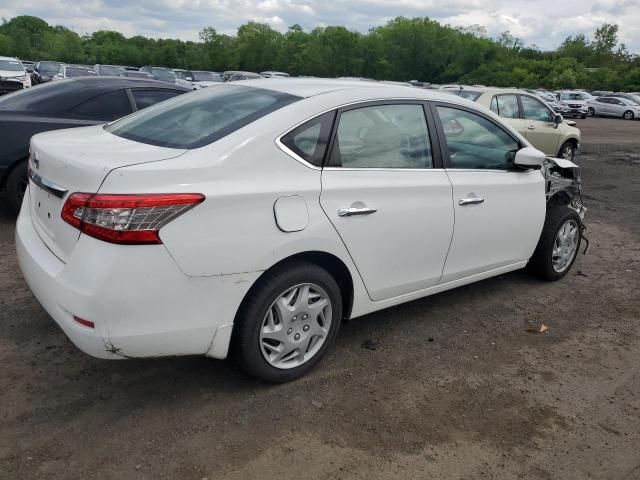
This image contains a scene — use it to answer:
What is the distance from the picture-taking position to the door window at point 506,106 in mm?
10885

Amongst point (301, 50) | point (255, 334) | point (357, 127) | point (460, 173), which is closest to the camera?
point (255, 334)

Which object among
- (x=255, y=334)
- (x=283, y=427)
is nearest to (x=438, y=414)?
(x=283, y=427)

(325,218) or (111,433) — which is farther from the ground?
(325,218)

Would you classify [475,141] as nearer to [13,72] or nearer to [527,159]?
[527,159]

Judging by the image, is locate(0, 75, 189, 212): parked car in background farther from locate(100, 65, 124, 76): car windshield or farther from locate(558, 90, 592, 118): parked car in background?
locate(558, 90, 592, 118): parked car in background

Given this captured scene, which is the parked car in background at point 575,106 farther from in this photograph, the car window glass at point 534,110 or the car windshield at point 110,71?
the car windshield at point 110,71

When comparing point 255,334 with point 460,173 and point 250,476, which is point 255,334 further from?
point 460,173

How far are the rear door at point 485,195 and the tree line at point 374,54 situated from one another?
238 ft

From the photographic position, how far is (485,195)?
408 centimetres

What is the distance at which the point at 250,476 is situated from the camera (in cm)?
256

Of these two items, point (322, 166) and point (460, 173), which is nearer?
point (322, 166)

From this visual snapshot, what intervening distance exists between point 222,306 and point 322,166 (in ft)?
3.09

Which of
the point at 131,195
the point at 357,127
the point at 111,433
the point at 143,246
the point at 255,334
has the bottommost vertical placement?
the point at 111,433

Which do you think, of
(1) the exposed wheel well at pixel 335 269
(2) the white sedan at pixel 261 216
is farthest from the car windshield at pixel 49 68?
(1) the exposed wheel well at pixel 335 269
